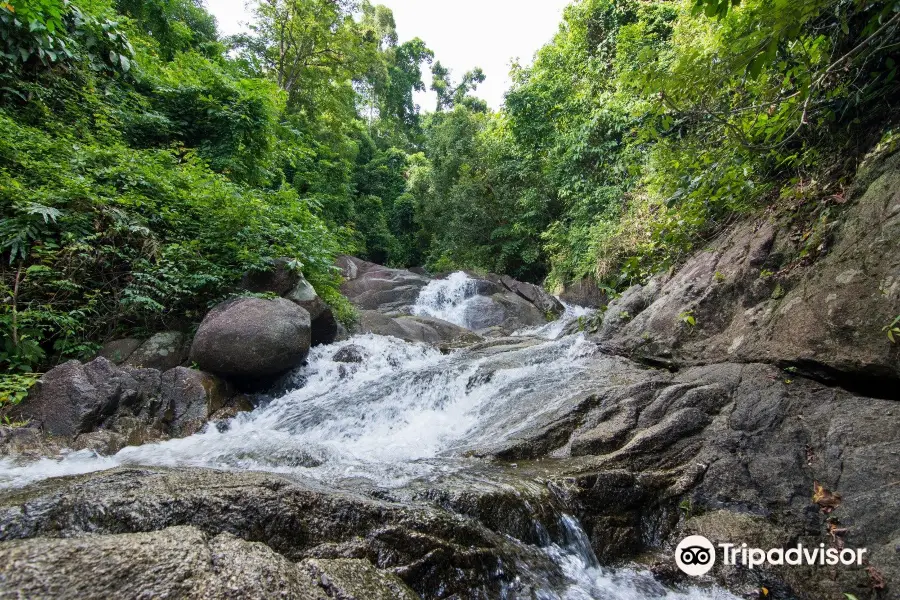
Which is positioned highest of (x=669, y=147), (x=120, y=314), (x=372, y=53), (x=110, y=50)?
(x=372, y=53)

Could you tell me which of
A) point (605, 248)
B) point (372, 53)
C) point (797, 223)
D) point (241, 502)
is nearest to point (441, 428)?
point (241, 502)

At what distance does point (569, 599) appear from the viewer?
7.37 ft

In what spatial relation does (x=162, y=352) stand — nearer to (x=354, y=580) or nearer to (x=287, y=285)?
(x=287, y=285)

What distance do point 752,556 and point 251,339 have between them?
600 centimetres

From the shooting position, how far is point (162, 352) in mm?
5898

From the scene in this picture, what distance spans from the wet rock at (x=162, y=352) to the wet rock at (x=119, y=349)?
0.05 meters

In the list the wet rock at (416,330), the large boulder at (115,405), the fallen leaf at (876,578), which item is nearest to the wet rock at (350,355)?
the wet rock at (416,330)

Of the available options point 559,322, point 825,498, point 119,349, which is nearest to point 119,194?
point 119,349

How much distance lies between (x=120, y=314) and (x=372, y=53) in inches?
630

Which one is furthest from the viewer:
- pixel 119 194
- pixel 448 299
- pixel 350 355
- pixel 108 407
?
pixel 448 299

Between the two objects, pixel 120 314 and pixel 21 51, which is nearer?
pixel 120 314

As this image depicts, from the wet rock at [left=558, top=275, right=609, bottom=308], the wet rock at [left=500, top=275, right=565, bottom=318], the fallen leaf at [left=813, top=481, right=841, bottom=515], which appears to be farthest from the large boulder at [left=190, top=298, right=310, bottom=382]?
the wet rock at [left=500, top=275, right=565, bottom=318]

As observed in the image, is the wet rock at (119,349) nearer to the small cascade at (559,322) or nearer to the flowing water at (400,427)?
the flowing water at (400,427)

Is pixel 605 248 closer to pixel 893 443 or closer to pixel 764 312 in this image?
pixel 764 312
